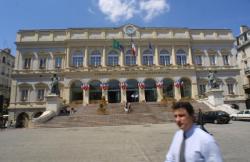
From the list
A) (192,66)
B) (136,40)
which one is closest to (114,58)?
(136,40)

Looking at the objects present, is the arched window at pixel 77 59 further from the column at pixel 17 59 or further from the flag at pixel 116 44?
the column at pixel 17 59

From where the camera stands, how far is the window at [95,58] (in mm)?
36719

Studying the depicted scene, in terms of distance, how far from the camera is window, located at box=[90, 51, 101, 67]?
36.7 metres

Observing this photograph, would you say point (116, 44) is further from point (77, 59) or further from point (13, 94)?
point (13, 94)

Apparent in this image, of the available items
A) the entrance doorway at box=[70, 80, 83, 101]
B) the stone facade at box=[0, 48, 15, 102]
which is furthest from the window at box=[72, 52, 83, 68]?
the stone facade at box=[0, 48, 15, 102]

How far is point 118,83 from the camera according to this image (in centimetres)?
3562

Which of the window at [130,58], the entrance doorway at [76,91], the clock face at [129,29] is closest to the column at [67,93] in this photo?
the entrance doorway at [76,91]

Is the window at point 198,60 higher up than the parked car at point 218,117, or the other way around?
the window at point 198,60

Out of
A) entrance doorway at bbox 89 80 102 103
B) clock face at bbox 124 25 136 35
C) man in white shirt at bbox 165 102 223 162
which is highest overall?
clock face at bbox 124 25 136 35

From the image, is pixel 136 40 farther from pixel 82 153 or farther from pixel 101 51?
pixel 82 153

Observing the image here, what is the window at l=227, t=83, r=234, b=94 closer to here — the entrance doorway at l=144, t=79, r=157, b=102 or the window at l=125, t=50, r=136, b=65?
the entrance doorway at l=144, t=79, r=157, b=102

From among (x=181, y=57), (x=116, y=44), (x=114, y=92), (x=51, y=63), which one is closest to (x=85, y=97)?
(x=114, y=92)

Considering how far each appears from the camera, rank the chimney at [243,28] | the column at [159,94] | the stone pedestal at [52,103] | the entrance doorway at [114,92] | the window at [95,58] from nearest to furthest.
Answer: the stone pedestal at [52,103]
the column at [159,94]
the entrance doorway at [114,92]
the window at [95,58]
the chimney at [243,28]

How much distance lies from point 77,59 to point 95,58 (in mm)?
3069
